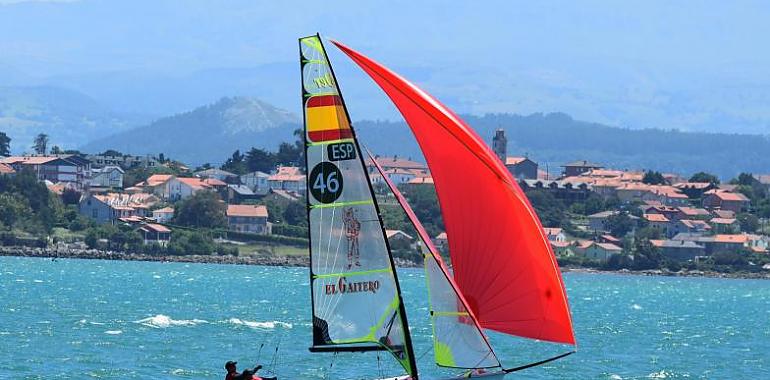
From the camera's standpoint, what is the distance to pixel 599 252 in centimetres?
14800

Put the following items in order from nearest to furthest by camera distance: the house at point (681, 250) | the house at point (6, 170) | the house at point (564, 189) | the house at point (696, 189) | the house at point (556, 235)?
the house at point (556, 235)
the house at point (6, 170)
the house at point (681, 250)
the house at point (564, 189)
the house at point (696, 189)

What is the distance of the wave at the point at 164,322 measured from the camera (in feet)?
170

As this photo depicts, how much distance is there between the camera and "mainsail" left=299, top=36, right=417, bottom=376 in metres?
23.4

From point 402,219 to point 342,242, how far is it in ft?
397

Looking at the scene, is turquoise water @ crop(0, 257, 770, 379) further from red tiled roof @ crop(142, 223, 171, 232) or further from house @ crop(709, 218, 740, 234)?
house @ crop(709, 218, 740, 234)

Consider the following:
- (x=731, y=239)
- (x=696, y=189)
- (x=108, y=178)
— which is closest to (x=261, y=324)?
(x=731, y=239)

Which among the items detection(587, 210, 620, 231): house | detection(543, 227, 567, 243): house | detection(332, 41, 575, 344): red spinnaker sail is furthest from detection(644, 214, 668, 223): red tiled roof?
detection(332, 41, 575, 344): red spinnaker sail

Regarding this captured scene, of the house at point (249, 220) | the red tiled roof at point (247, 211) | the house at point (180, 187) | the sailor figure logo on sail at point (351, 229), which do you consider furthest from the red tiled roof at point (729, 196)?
the sailor figure logo on sail at point (351, 229)

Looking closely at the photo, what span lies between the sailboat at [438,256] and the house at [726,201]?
517 feet

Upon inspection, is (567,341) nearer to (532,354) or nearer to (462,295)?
(462,295)

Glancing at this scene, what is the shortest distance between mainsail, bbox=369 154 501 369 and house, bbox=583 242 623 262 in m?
123

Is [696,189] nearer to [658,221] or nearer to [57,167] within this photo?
[658,221]

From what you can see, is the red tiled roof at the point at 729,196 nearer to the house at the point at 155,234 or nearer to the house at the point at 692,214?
the house at the point at 692,214

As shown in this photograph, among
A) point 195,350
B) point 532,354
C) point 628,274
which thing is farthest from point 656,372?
point 628,274
